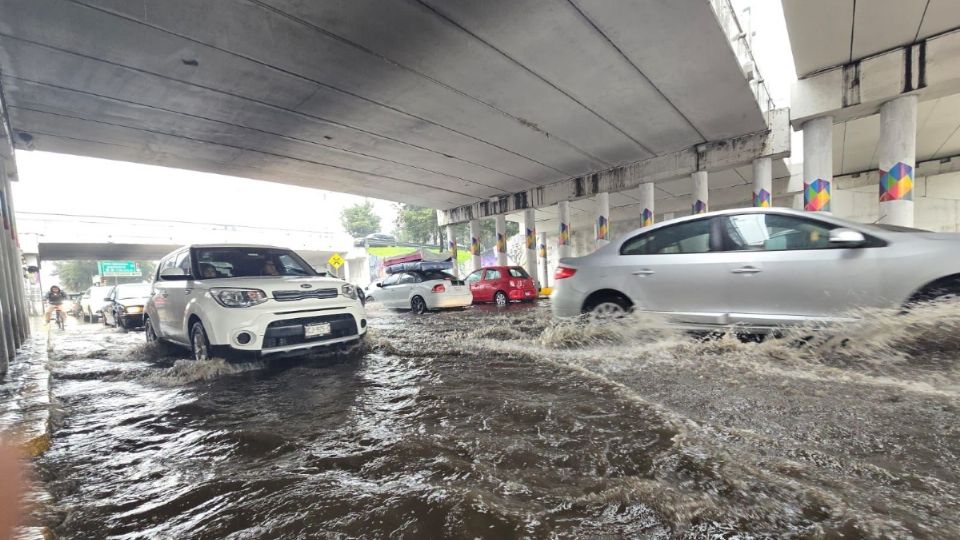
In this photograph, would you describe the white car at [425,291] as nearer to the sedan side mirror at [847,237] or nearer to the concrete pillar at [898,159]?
the sedan side mirror at [847,237]

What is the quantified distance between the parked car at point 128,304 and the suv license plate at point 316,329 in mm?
8083

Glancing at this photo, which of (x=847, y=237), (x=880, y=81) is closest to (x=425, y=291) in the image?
(x=847, y=237)

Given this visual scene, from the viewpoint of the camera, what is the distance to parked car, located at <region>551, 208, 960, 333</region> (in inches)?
139

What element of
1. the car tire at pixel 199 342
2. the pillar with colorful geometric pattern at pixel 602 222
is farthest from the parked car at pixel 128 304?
the pillar with colorful geometric pattern at pixel 602 222

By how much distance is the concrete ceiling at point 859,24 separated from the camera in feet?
24.3

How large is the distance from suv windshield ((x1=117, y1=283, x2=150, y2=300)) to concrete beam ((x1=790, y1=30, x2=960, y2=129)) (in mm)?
18092

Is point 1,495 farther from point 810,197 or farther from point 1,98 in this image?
point 810,197

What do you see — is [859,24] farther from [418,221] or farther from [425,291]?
[418,221]

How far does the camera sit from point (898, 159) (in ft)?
30.2

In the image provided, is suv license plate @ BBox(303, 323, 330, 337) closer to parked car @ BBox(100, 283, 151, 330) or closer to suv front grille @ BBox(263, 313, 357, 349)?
suv front grille @ BBox(263, 313, 357, 349)

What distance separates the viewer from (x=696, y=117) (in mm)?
11172

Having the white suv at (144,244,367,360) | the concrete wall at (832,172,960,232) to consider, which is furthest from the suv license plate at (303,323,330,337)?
the concrete wall at (832,172,960,232)

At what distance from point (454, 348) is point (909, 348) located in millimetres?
4507

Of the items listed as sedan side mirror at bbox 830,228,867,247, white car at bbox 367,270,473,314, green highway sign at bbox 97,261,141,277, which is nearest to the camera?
sedan side mirror at bbox 830,228,867,247
